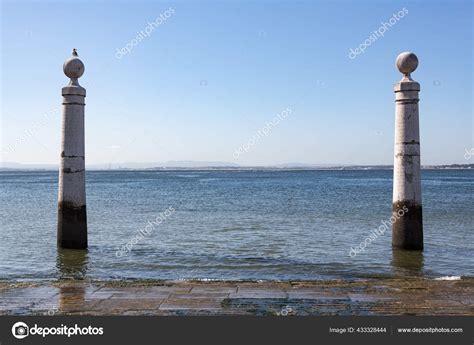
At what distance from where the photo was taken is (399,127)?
15516 mm

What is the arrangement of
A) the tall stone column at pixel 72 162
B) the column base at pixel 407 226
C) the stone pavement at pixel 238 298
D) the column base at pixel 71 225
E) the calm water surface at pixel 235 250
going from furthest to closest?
the column base at pixel 71 225 < the tall stone column at pixel 72 162 < the column base at pixel 407 226 < the calm water surface at pixel 235 250 < the stone pavement at pixel 238 298

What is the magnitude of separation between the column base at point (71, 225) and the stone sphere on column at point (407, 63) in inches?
381

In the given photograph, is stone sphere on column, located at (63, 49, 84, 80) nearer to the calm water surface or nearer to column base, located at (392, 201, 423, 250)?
the calm water surface

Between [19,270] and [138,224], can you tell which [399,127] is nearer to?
[19,270]

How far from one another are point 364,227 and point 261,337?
2204 centimetres

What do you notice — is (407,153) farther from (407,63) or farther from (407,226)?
(407,63)

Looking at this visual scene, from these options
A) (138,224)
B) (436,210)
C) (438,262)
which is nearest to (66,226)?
(438,262)

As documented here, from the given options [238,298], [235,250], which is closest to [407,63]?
[235,250]

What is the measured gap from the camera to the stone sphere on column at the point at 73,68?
53.4 ft

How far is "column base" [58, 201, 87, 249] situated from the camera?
16266 millimetres

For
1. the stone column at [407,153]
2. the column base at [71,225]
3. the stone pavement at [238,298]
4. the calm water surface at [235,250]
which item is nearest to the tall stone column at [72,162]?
the column base at [71,225]

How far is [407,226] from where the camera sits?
1580 centimetres

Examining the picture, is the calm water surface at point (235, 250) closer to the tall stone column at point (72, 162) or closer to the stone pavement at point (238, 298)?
the tall stone column at point (72, 162)

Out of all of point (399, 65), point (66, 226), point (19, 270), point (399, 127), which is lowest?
point (19, 270)
